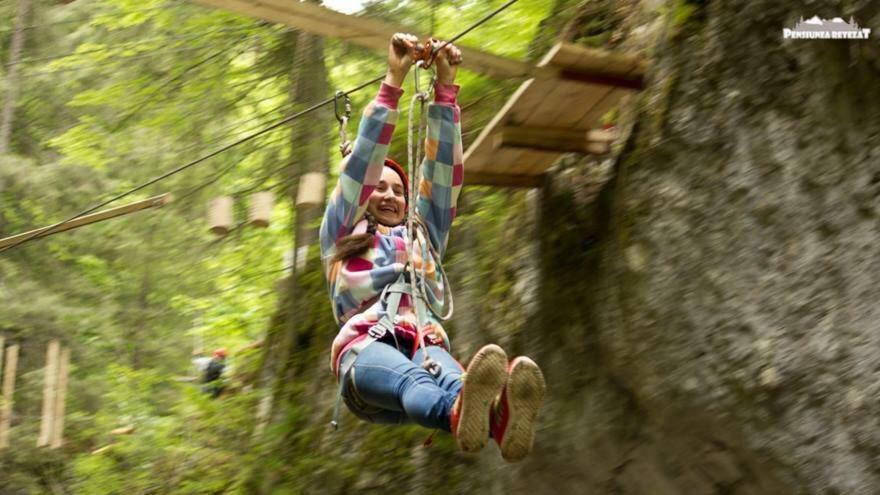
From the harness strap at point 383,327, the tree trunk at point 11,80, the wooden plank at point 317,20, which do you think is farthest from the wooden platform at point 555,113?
the tree trunk at point 11,80

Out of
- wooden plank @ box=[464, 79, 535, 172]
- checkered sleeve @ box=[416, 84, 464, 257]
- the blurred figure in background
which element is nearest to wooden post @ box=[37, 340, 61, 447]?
the blurred figure in background

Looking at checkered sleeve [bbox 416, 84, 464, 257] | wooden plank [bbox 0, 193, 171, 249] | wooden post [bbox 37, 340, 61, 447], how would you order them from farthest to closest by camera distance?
wooden post [bbox 37, 340, 61, 447], wooden plank [bbox 0, 193, 171, 249], checkered sleeve [bbox 416, 84, 464, 257]

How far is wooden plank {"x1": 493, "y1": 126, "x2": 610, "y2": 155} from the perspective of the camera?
4805mm

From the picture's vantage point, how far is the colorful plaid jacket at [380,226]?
406 cm

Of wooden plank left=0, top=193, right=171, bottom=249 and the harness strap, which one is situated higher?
the harness strap

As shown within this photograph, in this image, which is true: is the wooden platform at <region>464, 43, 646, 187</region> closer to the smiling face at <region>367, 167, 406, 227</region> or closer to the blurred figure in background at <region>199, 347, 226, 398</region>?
the smiling face at <region>367, 167, 406, 227</region>

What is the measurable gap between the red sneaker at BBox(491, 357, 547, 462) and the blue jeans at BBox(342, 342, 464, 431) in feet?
0.61

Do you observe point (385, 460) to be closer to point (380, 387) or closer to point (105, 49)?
point (380, 387)

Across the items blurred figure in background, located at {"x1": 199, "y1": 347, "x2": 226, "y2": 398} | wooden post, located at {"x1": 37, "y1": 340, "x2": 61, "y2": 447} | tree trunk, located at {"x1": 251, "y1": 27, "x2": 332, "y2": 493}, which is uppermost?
tree trunk, located at {"x1": 251, "y1": 27, "x2": 332, "y2": 493}

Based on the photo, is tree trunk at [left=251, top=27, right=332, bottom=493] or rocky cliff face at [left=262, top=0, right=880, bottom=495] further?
tree trunk at [left=251, top=27, right=332, bottom=493]

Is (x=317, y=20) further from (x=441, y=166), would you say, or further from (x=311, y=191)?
(x=311, y=191)

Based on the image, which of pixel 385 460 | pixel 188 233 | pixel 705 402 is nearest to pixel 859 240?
pixel 705 402

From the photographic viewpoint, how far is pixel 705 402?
14.0 feet

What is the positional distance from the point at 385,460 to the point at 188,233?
3.83m
